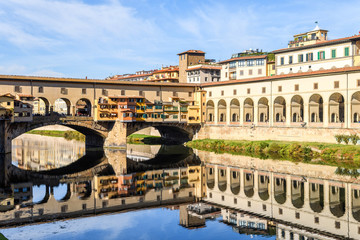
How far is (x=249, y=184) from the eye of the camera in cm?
3434

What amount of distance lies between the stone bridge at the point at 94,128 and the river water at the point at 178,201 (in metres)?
6.39

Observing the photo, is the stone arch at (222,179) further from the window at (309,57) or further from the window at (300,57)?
the window at (300,57)

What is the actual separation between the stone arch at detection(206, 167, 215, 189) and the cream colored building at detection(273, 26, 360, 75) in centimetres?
3169

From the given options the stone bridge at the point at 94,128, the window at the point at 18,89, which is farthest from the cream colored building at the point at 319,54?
the window at the point at 18,89

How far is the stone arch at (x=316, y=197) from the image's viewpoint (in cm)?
2638

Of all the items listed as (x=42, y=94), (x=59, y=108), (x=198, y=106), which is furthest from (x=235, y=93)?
(x=59, y=108)

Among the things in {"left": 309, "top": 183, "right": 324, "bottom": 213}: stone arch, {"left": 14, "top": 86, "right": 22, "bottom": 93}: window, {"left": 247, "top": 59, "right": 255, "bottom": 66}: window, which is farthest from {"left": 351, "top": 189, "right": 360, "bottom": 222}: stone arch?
{"left": 247, "top": 59, "right": 255, "bottom": 66}: window

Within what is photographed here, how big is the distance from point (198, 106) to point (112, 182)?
36458 millimetres

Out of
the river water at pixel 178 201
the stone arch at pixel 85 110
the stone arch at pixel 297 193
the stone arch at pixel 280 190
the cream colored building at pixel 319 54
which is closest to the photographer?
the river water at pixel 178 201

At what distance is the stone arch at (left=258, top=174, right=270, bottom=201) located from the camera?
3012 centimetres

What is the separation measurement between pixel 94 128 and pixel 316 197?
3928 centimetres

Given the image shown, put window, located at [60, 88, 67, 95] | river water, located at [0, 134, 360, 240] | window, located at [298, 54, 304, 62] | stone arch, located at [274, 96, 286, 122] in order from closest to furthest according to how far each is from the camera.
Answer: river water, located at [0, 134, 360, 240], window, located at [60, 88, 67, 95], stone arch, located at [274, 96, 286, 122], window, located at [298, 54, 304, 62]

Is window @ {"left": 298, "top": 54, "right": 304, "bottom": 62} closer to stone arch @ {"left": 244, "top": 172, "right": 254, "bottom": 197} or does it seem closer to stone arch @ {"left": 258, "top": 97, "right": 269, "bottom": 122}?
stone arch @ {"left": 258, "top": 97, "right": 269, "bottom": 122}

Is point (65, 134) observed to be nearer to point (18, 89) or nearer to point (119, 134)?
point (119, 134)
